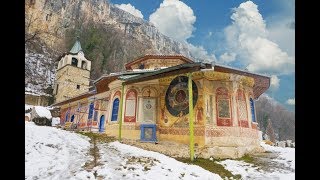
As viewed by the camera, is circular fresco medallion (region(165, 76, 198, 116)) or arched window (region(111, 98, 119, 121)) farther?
arched window (region(111, 98, 119, 121))

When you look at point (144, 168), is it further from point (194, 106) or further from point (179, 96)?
point (179, 96)

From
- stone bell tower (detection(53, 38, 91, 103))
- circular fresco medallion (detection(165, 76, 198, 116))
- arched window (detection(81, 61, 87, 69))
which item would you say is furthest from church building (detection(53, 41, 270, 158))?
arched window (detection(81, 61, 87, 69))

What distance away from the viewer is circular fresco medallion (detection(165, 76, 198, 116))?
14.2 meters

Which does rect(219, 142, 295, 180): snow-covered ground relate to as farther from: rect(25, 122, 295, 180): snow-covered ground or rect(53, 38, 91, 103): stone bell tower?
rect(53, 38, 91, 103): stone bell tower

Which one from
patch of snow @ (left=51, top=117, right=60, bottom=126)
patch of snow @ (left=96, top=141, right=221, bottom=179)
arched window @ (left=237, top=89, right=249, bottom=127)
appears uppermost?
arched window @ (left=237, top=89, right=249, bottom=127)

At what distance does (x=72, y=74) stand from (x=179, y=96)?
107ft

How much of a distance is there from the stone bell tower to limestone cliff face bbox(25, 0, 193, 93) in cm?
1079

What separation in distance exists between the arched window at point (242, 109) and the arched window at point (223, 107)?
710 millimetres

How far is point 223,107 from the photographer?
45.4ft

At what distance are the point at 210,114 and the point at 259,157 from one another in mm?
3193

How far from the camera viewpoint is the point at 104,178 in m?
7.78
